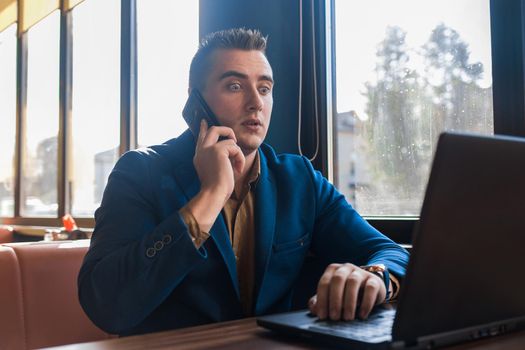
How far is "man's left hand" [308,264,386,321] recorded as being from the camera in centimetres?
107

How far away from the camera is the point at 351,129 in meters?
2.46

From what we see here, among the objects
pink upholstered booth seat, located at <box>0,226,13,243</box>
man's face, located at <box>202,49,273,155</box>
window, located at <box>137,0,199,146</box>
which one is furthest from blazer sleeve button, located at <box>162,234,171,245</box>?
pink upholstered booth seat, located at <box>0,226,13,243</box>

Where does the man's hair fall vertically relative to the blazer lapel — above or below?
above

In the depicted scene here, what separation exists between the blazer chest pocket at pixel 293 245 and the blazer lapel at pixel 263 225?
3cm

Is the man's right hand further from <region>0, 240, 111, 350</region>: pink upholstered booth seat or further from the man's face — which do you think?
<region>0, 240, 111, 350</region>: pink upholstered booth seat

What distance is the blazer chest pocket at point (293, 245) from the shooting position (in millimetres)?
1561

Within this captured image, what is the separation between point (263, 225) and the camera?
5.09ft

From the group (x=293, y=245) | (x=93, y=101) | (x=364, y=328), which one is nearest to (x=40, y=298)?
(x=293, y=245)

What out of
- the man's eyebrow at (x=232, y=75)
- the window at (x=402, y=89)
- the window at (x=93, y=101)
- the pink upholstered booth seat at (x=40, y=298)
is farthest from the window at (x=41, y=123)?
the man's eyebrow at (x=232, y=75)

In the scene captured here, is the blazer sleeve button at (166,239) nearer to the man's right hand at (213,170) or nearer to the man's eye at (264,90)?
the man's right hand at (213,170)

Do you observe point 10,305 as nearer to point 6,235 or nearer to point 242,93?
point 242,93

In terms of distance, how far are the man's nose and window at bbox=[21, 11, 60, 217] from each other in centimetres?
397

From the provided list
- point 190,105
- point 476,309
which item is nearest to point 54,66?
point 190,105

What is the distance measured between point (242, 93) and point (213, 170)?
0.36 m
